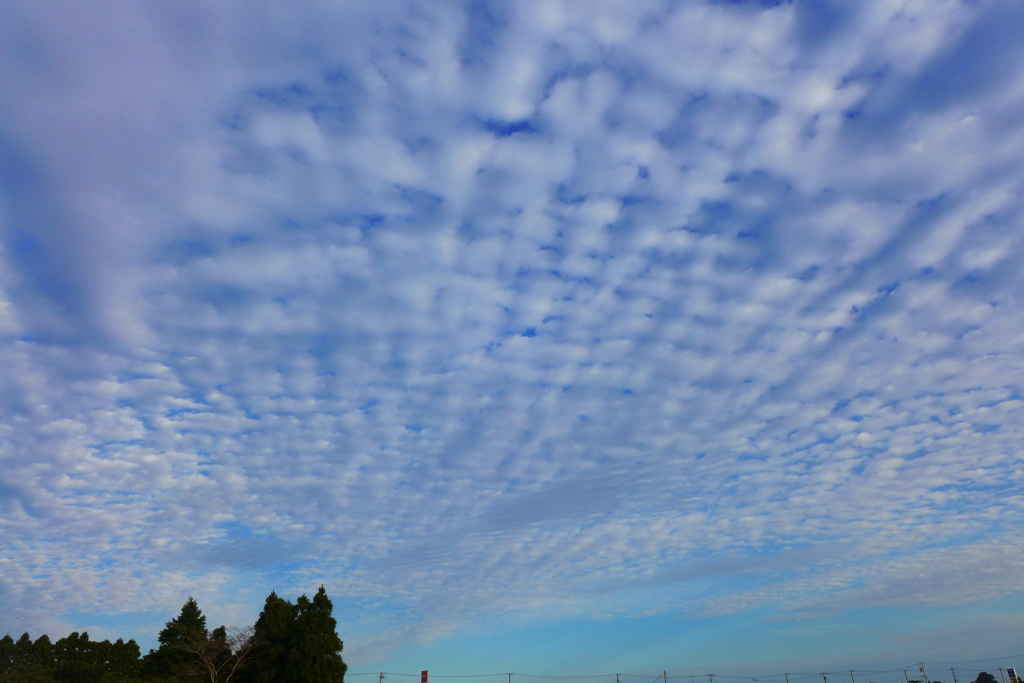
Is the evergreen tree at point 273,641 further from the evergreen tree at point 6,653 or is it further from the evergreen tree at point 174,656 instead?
the evergreen tree at point 6,653

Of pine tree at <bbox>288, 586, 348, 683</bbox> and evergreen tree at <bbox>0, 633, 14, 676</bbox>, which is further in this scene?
evergreen tree at <bbox>0, 633, 14, 676</bbox>

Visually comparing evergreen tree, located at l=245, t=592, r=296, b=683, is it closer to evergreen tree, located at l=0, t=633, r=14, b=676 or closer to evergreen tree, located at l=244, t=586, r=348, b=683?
evergreen tree, located at l=244, t=586, r=348, b=683

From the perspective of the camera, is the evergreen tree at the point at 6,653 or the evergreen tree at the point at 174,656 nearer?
the evergreen tree at the point at 174,656

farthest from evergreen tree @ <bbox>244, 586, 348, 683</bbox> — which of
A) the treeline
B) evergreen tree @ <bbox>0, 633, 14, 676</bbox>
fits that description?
evergreen tree @ <bbox>0, 633, 14, 676</bbox>

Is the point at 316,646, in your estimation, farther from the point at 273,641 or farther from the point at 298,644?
the point at 273,641

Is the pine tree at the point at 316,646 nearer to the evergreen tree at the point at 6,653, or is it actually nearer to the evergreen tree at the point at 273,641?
the evergreen tree at the point at 273,641

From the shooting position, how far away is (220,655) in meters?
64.4

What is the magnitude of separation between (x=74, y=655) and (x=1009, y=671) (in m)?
114

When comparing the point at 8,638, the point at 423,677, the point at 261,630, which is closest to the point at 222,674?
the point at 261,630

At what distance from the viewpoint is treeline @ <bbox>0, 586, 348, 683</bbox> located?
199 feet

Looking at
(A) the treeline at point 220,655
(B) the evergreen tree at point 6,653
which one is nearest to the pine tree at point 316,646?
(A) the treeline at point 220,655

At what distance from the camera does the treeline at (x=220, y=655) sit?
199 ft

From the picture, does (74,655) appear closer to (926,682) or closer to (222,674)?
(222,674)

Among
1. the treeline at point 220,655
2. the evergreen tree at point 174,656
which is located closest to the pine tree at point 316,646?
the treeline at point 220,655
